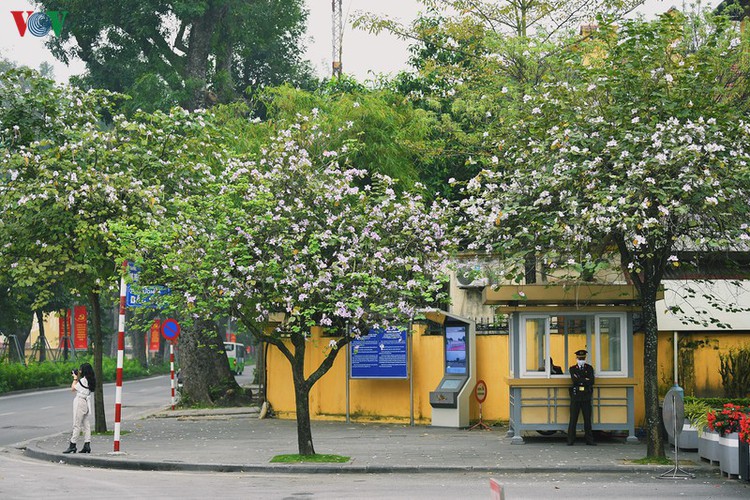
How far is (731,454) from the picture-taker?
51.9 feet

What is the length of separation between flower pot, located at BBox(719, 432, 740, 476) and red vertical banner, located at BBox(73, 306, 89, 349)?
54.3 metres

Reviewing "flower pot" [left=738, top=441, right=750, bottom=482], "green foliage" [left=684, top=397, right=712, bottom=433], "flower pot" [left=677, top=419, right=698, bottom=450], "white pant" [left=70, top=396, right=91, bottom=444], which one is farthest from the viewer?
"white pant" [left=70, top=396, right=91, bottom=444]

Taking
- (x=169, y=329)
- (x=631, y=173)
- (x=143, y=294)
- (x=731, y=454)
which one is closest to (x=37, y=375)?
(x=169, y=329)

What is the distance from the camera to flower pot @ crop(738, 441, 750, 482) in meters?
15.4

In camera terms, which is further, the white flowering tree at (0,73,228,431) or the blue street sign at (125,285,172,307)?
the white flowering tree at (0,73,228,431)

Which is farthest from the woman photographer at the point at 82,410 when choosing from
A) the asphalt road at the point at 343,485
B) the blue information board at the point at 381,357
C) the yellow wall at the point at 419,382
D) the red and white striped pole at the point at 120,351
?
the blue information board at the point at 381,357

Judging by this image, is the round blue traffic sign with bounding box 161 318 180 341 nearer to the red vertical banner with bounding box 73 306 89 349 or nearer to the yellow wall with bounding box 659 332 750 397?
the yellow wall with bounding box 659 332 750 397

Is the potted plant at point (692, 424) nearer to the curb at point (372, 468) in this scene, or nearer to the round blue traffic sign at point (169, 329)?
the curb at point (372, 468)

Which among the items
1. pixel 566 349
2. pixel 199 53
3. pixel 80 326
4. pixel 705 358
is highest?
pixel 199 53

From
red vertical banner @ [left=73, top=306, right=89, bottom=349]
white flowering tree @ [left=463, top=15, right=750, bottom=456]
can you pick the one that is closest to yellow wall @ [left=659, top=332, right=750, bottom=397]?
white flowering tree @ [left=463, top=15, right=750, bottom=456]

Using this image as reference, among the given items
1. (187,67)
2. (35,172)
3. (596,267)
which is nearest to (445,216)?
(596,267)

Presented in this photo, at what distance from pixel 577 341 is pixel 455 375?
15.8 ft

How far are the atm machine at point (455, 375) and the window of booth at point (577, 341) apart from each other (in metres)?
3.84

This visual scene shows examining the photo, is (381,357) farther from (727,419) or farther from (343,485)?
(727,419)
